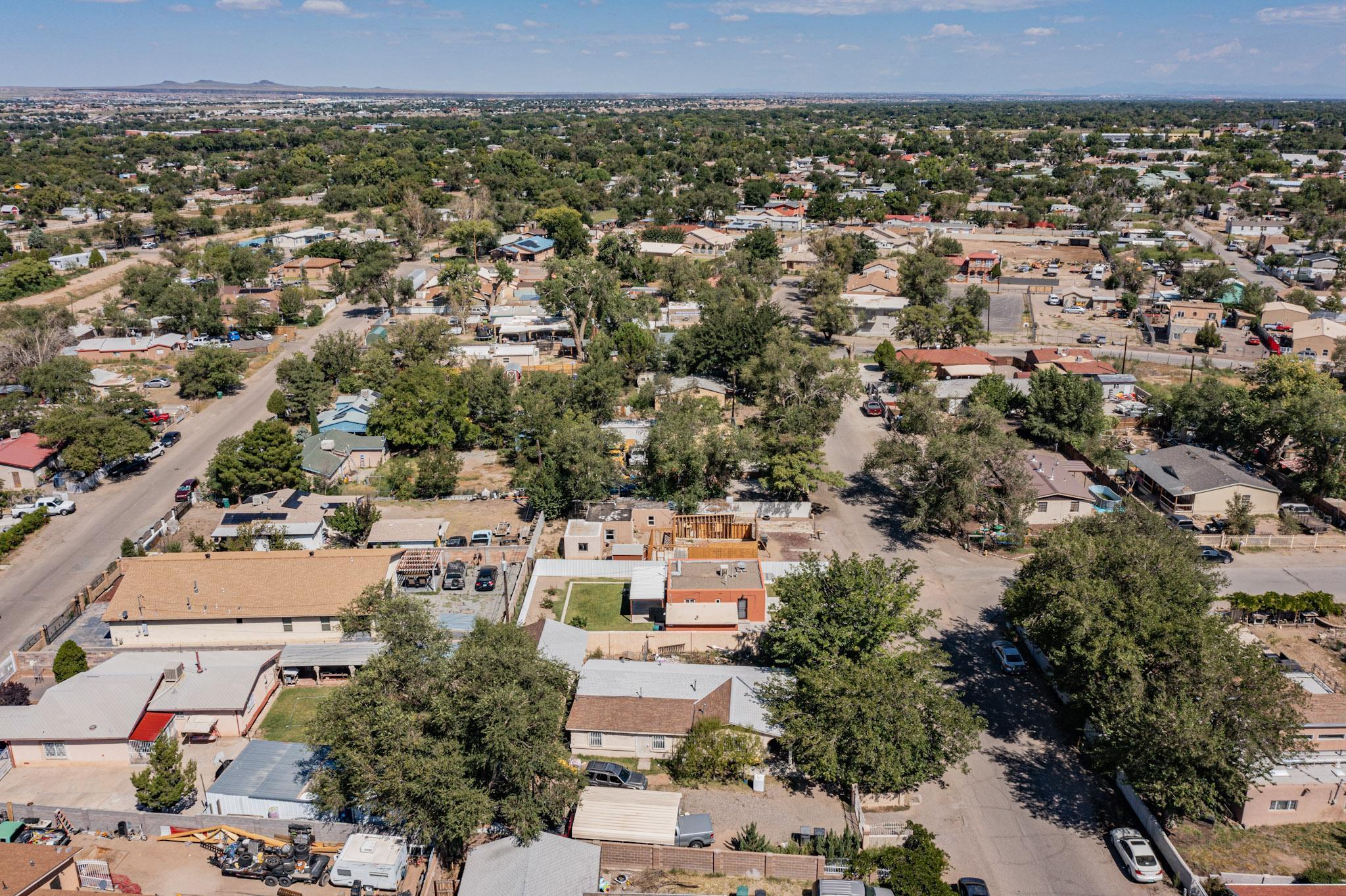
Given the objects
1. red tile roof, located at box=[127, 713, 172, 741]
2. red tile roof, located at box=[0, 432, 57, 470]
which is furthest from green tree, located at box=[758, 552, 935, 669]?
red tile roof, located at box=[0, 432, 57, 470]

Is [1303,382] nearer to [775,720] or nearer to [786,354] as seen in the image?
[786,354]

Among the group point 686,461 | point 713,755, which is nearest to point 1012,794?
point 713,755

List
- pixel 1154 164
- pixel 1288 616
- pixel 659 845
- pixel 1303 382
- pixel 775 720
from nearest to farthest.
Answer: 1. pixel 659 845
2. pixel 775 720
3. pixel 1288 616
4. pixel 1303 382
5. pixel 1154 164

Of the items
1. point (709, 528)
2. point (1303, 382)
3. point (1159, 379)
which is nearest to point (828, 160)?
point (1159, 379)

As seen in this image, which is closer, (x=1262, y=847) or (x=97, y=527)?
(x=1262, y=847)

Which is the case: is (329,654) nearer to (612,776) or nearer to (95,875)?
(95,875)

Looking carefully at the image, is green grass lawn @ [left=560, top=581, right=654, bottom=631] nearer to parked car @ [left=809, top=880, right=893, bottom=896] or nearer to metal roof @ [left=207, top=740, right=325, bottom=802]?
metal roof @ [left=207, top=740, right=325, bottom=802]
